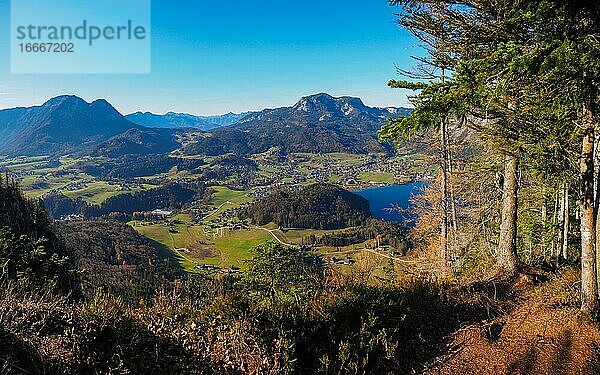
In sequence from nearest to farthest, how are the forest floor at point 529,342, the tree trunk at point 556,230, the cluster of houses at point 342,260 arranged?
the forest floor at point 529,342 → the tree trunk at point 556,230 → the cluster of houses at point 342,260

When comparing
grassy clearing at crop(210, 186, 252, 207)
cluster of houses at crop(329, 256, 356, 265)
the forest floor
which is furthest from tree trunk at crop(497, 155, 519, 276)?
grassy clearing at crop(210, 186, 252, 207)

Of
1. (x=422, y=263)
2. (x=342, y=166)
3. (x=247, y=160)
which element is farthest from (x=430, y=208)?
(x=247, y=160)

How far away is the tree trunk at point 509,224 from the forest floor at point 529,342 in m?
1.65

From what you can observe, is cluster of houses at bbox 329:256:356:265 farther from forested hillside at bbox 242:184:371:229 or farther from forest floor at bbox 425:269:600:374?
forest floor at bbox 425:269:600:374

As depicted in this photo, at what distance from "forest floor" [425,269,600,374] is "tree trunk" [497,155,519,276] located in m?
1.65

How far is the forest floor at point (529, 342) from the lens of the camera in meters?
4.78

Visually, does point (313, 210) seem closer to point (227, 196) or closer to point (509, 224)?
point (227, 196)

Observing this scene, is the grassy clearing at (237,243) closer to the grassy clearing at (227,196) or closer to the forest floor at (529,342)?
the grassy clearing at (227,196)

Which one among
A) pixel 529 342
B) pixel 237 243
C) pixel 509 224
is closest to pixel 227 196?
pixel 237 243

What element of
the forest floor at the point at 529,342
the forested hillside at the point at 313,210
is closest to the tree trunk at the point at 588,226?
the forest floor at the point at 529,342

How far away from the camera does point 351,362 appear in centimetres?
434

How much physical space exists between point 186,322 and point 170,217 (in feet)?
337

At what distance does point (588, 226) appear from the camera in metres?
5.30

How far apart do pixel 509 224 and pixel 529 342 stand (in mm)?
3525
